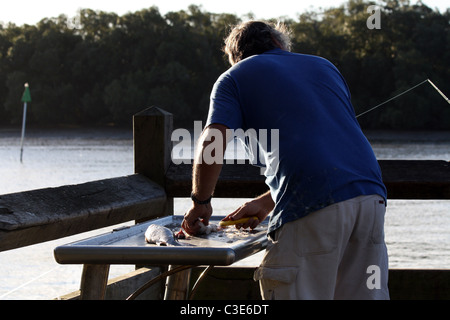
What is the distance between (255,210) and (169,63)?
64.2 meters

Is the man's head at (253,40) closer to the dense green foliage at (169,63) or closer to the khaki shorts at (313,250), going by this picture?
the khaki shorts at (313,250)

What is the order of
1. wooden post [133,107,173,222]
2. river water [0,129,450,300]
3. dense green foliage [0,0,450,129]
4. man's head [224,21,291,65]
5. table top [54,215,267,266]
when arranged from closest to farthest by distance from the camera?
table top [54,215,267,266]
man's head [224,21,291,65]
wooden post [133,107,173,222]
river water [0,129,450,300]
dense green foliage [0,0,450,129]

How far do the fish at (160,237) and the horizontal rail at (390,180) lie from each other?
1143mm

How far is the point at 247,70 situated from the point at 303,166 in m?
0.37

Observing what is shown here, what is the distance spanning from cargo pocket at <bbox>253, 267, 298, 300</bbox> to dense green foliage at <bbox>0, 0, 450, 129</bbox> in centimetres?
5033

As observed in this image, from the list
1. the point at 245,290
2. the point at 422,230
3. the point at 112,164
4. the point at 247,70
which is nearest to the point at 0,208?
the point at 247,70

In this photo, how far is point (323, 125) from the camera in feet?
8.25

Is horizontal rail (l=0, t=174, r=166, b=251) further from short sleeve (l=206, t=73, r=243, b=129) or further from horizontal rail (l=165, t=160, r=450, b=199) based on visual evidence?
short sleeve (l=206, t=73, r=243, b=129)

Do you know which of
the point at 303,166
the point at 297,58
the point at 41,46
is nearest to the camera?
the point at 303,166

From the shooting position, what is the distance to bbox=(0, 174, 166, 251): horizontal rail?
8.39 feet

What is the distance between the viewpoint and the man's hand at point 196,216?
258 centimetres

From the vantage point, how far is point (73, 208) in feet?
9.59

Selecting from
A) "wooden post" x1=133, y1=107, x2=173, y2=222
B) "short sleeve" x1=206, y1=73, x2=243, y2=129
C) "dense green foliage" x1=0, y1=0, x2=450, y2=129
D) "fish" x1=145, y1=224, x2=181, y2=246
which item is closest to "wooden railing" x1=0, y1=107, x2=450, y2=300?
"wooden post" x1=133, y1=107, x2=173, y2=222

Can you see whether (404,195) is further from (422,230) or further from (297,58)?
(422,230)
